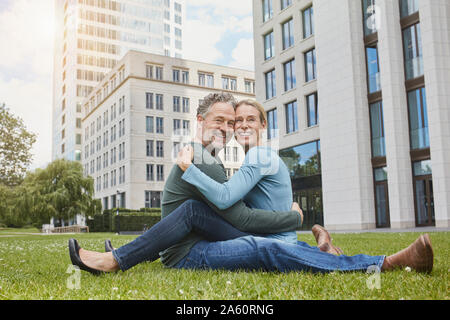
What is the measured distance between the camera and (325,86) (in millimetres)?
23422

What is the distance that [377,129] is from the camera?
21.4 metres

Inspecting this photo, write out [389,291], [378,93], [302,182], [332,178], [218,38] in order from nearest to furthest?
1. [389,291]
2. [218,38]
3. [378,93]
4. [332,178]
5. [302,182]

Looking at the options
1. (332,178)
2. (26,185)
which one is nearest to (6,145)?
(26,185)

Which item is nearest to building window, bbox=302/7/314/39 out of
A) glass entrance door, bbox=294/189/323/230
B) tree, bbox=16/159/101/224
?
glass entrance door, bbox=294/189/323/230

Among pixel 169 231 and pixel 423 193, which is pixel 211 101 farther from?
pixel 423 193

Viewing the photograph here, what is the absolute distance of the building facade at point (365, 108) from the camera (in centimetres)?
1859

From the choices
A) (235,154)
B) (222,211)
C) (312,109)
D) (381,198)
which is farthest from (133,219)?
(222,211)

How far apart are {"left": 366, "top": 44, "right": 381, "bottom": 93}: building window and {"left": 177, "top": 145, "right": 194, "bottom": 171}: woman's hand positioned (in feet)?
65.9

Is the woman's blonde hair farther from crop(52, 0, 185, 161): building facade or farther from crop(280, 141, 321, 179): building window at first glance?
crop(52, 0, 185, 161): building facade

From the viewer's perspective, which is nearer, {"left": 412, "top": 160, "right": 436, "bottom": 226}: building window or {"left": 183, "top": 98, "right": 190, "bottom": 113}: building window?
{"left": 183, "top": 98, "right": 190, "bottom": 113}: building window

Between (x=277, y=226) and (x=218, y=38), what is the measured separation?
182 centimetres

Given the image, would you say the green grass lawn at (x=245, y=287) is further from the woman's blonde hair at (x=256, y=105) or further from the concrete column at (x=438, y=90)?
the concrete column at (x=438, y=90)

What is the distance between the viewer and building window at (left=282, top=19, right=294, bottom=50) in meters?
26.8

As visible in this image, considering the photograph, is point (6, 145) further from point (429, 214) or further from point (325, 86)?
point (429, 214)
